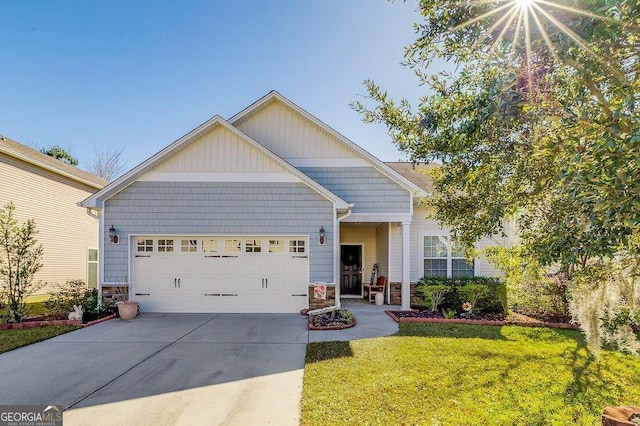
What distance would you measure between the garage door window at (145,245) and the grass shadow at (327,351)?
6.36 metres

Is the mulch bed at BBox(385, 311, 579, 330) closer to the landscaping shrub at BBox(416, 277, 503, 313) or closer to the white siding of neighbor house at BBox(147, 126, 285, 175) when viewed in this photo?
the landscaping shrub at BBox(416, 277, 503, 313)

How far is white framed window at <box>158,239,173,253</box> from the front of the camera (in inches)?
419

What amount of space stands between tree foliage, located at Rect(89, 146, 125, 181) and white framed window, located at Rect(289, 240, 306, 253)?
1139 inches

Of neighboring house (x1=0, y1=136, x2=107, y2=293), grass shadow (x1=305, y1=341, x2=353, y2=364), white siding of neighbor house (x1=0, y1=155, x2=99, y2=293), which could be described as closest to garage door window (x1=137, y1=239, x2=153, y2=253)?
neighboring house (x1=0, y1=136, x2=107, y2=293)

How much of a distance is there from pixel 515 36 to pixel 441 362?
16.2 ft

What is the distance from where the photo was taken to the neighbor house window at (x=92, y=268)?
17016 millimetres

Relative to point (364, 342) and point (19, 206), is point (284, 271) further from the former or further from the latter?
point (19, 206)

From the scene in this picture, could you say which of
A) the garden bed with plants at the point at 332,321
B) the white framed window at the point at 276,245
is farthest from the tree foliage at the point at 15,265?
the garden bed with plants at the point at 332,321

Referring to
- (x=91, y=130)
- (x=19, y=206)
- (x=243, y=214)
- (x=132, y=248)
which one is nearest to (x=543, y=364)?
(x=243, y=214)

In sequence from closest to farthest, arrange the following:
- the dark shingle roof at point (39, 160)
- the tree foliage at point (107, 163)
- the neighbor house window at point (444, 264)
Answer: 1. the neighbor house window at point (444, 264)
2. the dark shingle roof at point (39, 160)
3. the tree foliage at point (107, 163)

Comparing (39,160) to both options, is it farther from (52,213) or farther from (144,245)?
(144,245)

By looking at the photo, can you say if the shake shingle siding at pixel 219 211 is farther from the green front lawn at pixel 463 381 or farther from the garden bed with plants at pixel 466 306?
the green front lawn at pixel 463 381

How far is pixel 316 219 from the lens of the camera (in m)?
10.5

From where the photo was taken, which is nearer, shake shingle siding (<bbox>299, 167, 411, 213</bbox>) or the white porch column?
the white porch column
